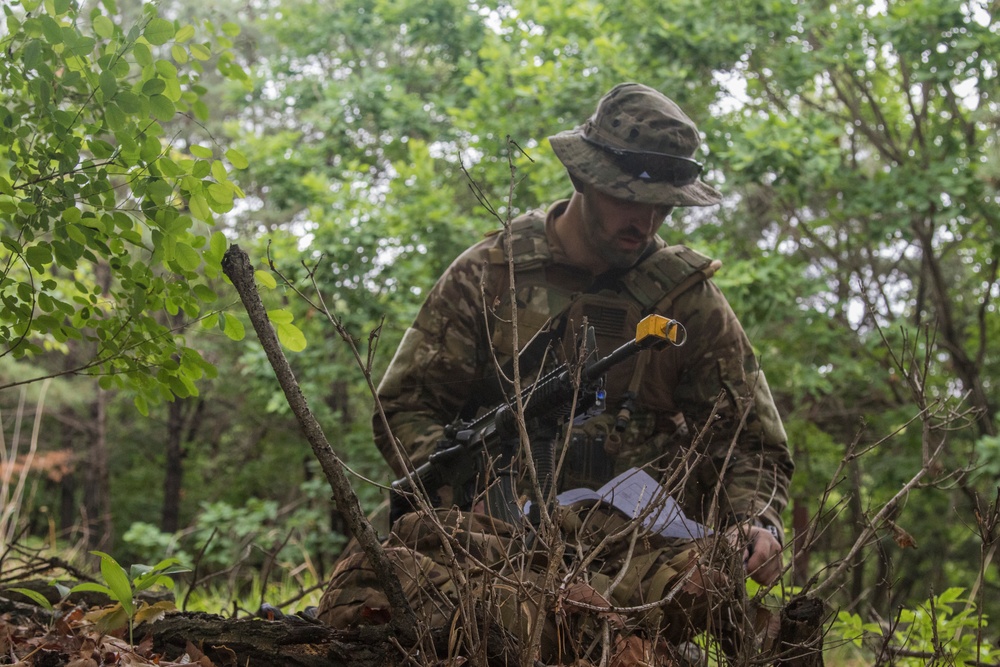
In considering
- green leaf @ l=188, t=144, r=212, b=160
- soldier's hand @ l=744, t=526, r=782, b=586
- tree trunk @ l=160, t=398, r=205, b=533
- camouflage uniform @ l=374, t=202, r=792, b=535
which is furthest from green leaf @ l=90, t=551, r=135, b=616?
tree trunk @ l=160, t=398, r=205, b=533

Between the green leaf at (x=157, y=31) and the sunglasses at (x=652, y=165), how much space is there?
1.41 metres

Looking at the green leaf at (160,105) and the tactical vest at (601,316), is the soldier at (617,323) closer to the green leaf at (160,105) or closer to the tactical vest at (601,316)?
the tactical vest at (601,316)

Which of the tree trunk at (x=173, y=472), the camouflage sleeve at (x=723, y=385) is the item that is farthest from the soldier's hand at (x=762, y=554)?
the tree trunk at (x=173, y=472)

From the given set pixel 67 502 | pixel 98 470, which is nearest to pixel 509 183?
pixel 98 470

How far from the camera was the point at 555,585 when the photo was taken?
1.88m

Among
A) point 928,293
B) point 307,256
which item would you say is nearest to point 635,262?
point 307,256

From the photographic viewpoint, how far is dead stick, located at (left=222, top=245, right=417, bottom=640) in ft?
6.65

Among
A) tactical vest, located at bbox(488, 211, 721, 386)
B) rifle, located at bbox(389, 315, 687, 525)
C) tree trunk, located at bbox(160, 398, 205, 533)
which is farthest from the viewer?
tree trunk, located at bbox(160, 398, 205, 533)

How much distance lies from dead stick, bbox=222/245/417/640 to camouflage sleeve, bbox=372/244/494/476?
1248mm

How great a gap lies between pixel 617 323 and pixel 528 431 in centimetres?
66

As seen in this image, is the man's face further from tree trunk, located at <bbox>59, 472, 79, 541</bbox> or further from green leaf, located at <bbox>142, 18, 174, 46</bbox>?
tree trunk, located at <bbox>59, 472, 79, 541</bbox>

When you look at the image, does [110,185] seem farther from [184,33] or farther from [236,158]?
[184,33]

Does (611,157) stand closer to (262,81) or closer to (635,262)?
(635,262)

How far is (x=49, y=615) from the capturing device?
2768 mm
